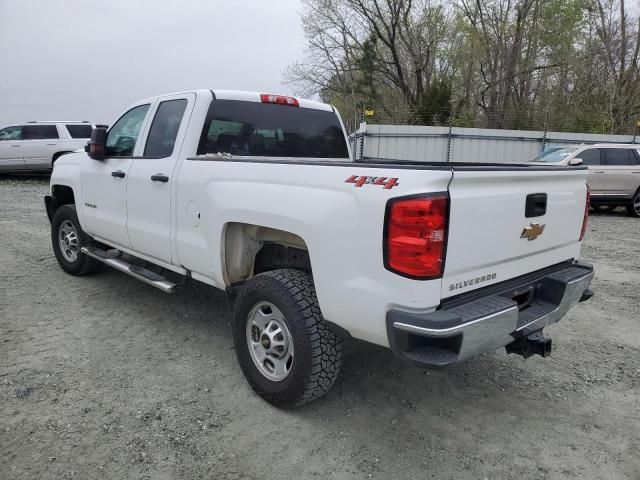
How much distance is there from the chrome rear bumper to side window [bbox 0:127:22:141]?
1660cm

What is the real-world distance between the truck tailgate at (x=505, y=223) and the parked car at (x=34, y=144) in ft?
50.1

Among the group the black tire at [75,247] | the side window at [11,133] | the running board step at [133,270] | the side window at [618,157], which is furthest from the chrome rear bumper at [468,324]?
the side window at [11,133]

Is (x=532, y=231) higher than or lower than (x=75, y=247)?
higher

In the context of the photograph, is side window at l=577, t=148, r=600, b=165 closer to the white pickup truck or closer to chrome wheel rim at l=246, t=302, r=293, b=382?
the white pickup truck

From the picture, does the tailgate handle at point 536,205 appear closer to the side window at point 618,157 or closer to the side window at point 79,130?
the side window at point 618,157

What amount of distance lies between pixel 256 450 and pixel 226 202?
1498 mm

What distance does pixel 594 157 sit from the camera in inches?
464

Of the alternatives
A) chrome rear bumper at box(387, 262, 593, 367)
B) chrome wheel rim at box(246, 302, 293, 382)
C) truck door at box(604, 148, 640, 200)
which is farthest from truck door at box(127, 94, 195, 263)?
truck door at box(604, 148, 640, 200)

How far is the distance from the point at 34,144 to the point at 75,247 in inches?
464

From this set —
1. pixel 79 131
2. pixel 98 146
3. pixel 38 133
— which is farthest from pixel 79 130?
pixel 98 146

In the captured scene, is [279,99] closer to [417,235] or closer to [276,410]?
[417,235]

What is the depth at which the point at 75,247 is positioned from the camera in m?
5.64

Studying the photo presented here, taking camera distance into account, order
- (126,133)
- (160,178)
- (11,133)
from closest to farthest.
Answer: (160,178), (126,133), (11,133)

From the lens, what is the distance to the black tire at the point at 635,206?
38.5ft
